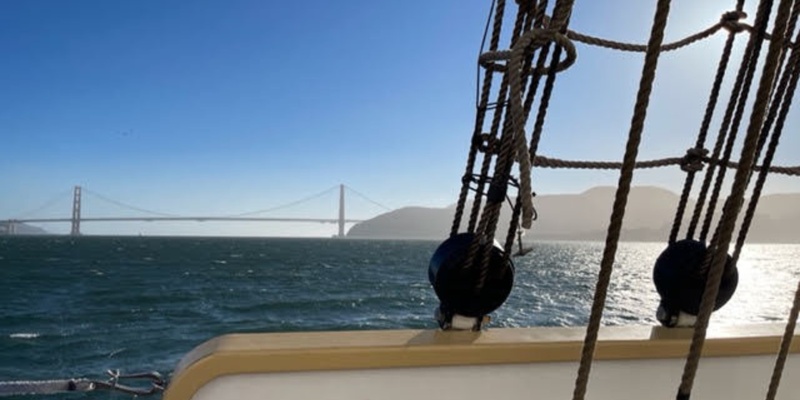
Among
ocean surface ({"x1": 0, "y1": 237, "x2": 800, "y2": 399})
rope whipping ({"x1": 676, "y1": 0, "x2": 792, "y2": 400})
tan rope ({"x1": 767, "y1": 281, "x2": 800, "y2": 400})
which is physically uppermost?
rope whipping ({"x1": 676, "y1": 0, "x2": 792, "y2": 400})

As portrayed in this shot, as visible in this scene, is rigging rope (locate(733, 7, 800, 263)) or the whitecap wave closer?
rigging rope (locate(733, 7, 800, 263))

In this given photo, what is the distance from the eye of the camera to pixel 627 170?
3.48ft

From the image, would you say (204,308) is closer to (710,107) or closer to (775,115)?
(710,107)

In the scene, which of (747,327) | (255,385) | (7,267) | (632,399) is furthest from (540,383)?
(7,267)

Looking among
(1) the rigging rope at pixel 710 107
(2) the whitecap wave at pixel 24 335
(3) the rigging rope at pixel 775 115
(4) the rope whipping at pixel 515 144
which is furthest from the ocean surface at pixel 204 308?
(4) the rope whipping at pixel 515 144

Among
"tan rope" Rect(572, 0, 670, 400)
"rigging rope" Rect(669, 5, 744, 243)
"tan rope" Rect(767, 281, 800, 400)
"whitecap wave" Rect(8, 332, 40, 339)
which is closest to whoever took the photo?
"tan rope" Rect(572, 0, 670, 400)

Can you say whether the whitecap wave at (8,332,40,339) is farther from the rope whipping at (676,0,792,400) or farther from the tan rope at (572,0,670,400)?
the rope whipping at (676,0,792,400)

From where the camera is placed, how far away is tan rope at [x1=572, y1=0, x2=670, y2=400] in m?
1.03

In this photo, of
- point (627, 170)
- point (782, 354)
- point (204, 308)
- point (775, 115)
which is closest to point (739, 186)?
point (627, 170)

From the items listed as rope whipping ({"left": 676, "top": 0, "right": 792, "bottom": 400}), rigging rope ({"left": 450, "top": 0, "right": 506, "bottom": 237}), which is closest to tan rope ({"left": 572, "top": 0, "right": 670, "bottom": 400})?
rope whipping ({"left": 676, "top": 0, "right": 792, "bottom": 400})

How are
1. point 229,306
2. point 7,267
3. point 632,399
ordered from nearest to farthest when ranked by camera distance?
point 632,399 < point 229,306 < point 7,267

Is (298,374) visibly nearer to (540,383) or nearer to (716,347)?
(540,383)

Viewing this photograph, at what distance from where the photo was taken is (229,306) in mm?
19656

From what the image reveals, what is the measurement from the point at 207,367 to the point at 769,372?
149cm
